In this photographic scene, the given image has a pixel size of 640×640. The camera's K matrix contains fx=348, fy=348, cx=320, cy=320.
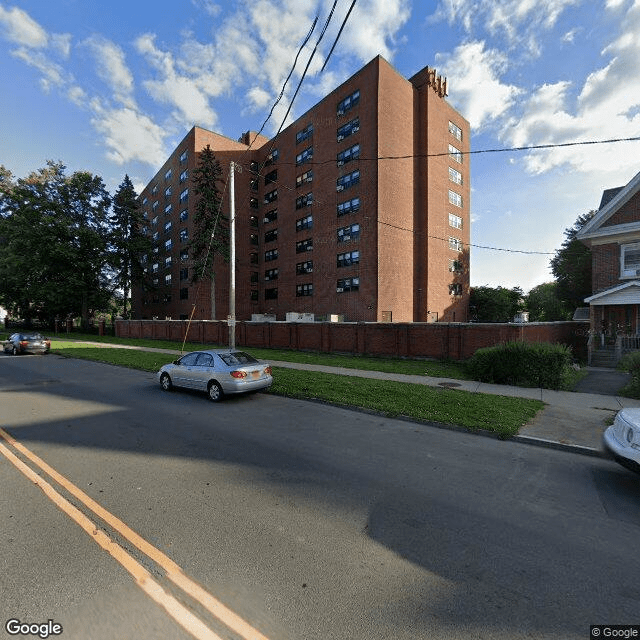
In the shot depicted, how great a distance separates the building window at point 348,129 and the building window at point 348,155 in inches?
57.2

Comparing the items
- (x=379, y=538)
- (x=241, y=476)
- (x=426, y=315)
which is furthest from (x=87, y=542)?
(x=426, y=315)

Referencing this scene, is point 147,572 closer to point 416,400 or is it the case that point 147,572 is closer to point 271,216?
point 416,400

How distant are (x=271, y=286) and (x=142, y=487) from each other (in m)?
40.9

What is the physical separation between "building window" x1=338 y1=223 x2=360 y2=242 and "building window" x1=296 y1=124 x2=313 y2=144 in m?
12.9

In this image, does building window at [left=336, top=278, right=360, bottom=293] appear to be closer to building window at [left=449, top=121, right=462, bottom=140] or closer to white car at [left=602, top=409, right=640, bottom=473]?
building window at [left=449, top=121, right=462, bottom=140]

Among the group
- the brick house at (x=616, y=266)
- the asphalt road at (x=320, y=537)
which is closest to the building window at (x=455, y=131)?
the brick house at (x=616, y=266)

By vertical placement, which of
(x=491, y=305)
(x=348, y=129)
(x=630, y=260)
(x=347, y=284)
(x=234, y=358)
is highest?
(x=348, y=129)

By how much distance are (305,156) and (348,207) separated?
33.5ft

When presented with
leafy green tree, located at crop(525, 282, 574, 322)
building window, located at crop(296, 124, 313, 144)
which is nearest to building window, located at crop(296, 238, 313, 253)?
building window, located at crop(296, 124, 313, 144)

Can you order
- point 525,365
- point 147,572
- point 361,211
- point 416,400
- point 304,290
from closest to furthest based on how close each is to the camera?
point 147,572 → point 416,400 → point 525,365 → point 361,211 → point 304,290

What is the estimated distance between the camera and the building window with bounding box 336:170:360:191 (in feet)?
108

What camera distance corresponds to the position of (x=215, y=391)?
9180mm

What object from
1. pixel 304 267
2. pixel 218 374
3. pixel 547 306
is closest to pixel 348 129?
pixel 304 267

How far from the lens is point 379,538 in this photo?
3404 mm
